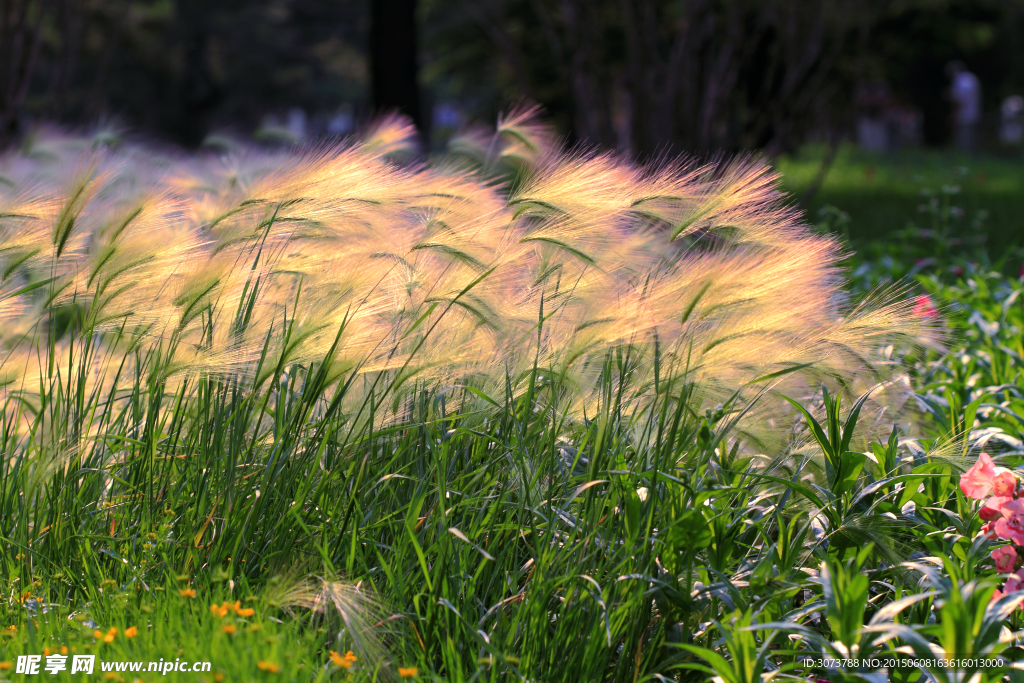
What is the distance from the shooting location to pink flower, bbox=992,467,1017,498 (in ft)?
5.93

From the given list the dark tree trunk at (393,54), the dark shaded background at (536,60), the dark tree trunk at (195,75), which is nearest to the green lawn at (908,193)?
the dark shaded background at (536,60)

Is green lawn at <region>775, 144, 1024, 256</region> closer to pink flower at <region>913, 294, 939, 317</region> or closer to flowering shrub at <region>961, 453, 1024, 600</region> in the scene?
pink flower at <region>913, 294, 939, 317</region>

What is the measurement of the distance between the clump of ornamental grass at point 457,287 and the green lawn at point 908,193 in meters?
2.82

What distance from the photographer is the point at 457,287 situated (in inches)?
77.7

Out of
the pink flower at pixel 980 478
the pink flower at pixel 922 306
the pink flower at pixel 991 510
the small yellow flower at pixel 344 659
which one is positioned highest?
the pink flower at pixel 922 306

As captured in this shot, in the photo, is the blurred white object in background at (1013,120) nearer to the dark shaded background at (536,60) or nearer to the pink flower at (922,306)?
the dark shaded background at (536,60)

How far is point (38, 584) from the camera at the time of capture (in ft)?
6.16

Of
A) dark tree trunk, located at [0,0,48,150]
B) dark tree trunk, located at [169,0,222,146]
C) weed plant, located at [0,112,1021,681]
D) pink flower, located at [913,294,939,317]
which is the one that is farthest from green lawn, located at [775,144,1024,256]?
dark tree trunk, located at [169,0,222,146]

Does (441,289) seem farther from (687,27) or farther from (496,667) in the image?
(687,27)

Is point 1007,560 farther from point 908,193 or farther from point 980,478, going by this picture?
point 908,193

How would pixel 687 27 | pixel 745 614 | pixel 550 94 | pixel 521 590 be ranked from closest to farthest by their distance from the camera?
pixel 745 614 < pixel 521 590 < pixel 687 27 < pixel 550 94

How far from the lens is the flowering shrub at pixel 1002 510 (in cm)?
178

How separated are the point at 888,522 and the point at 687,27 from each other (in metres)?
4.88

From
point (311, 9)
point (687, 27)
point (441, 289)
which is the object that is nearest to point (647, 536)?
point (441, 289)
